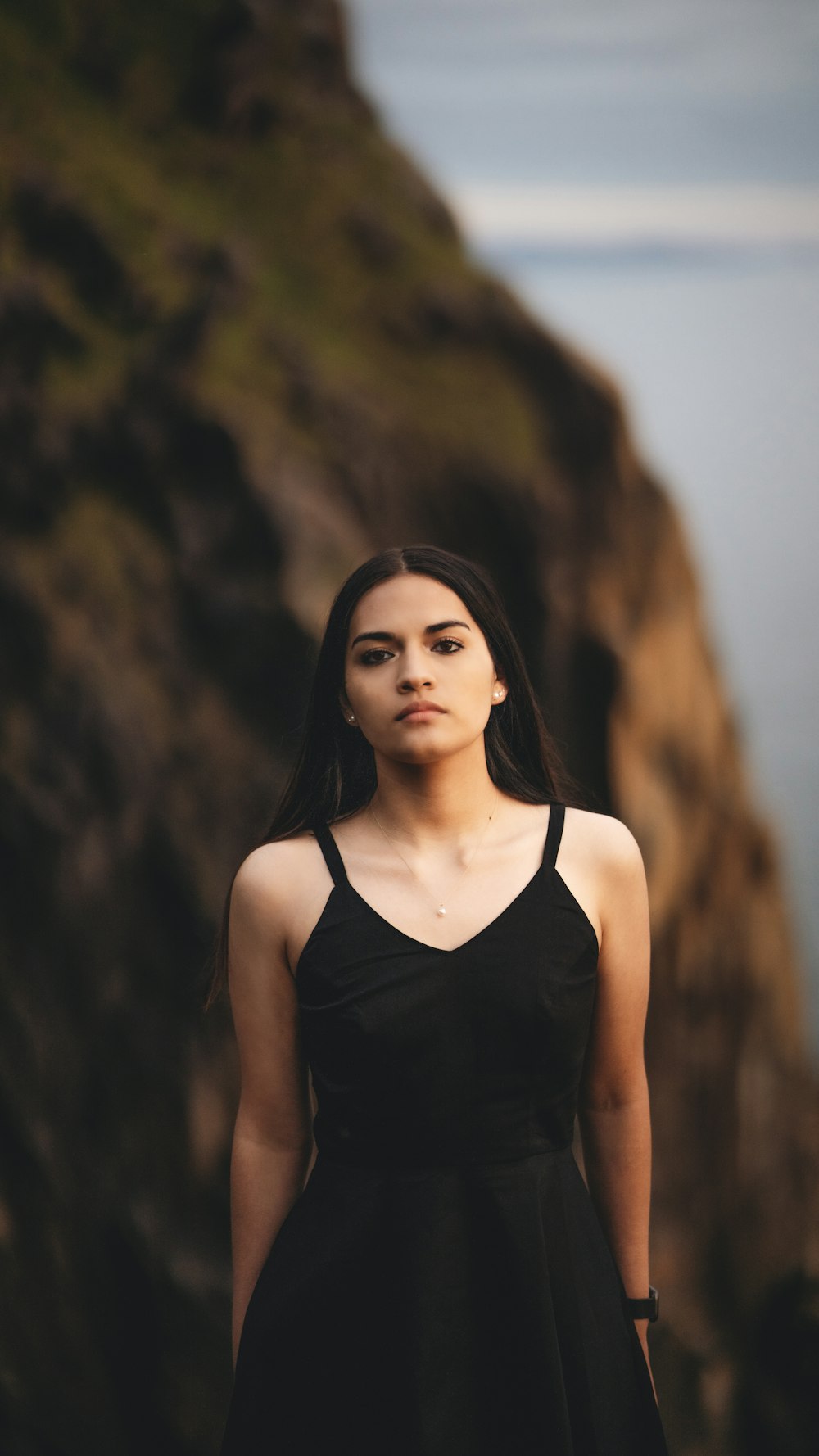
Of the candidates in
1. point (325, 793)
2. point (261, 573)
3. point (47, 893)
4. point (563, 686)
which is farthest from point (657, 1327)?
point (325, 793)

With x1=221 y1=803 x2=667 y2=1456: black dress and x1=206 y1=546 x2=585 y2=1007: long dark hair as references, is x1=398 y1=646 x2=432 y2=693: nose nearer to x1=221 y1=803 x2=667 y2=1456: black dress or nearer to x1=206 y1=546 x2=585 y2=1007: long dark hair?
x1=206 y1=546 x2=585 y2=1007: long dark hair

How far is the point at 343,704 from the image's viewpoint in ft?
7.06

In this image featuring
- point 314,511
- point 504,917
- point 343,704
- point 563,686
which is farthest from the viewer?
point 563,686

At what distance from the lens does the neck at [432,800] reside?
2.05 meters

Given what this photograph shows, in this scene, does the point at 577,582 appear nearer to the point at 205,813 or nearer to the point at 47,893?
the point at 205,813

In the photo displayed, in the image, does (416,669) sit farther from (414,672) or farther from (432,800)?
(432,800)

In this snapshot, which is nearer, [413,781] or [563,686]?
[413,781]

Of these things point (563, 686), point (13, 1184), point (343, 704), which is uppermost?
point (563, 686)

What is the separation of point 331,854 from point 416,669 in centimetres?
32

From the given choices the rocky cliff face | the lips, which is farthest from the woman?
the rocky cliff face

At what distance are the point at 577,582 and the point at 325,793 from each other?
353cm

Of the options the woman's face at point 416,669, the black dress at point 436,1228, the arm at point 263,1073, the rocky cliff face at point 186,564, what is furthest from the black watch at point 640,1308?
the rocky cliff face at point 186,564

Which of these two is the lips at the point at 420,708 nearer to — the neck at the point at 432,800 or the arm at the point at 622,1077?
the neck at the point at 432,800

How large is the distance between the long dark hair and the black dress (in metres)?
0.25
